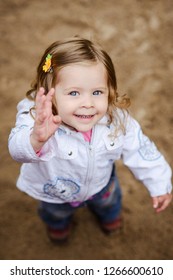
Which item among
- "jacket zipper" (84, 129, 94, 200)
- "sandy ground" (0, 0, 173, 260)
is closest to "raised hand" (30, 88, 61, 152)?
"jacket zipper" (84, 129, 94, 200)

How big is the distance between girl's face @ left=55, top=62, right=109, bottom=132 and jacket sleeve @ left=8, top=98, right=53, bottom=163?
103 mm

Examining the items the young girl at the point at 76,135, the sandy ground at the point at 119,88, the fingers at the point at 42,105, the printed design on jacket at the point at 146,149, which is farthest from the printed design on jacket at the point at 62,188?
the sandy ground at the point at 119,88

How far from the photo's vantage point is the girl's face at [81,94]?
120 cm

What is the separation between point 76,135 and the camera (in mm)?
1337

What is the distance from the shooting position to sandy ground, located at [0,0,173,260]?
204cm

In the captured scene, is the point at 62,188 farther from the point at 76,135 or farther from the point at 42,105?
the point at 42,105

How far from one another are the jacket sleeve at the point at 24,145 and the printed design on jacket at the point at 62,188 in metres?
0.18

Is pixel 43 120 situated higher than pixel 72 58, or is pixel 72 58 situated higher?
pixel 72 58

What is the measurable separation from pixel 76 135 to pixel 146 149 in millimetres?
278

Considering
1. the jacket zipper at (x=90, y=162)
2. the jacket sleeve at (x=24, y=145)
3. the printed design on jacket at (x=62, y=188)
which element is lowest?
the printed design on jacket at (x=62, y=188)

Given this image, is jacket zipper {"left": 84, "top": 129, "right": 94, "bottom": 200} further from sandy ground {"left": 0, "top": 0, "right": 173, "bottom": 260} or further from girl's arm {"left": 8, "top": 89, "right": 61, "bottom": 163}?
sandy ground {"left": 0, "top": 0, "right": 173, "bottom": 260}

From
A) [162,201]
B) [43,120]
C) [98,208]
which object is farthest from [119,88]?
[43,120]

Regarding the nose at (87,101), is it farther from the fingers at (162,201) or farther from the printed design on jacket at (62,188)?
the fingers at (162,201)

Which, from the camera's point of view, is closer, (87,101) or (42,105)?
A: (42,105)
